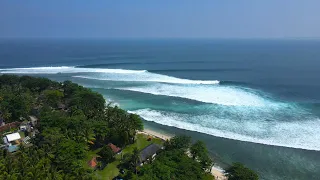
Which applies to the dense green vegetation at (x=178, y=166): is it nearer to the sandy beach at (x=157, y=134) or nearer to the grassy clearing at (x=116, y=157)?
the grassy clearing at (x=116, y=157)

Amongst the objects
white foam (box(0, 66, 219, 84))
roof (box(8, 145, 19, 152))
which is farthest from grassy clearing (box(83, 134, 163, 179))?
white foam (box(0, 66, 219, 84))

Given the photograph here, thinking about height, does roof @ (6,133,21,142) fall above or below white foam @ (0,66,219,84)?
below

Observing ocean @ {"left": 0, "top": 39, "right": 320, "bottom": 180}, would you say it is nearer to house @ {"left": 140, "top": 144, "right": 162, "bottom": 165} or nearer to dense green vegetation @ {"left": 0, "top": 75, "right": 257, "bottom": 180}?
dense green vegetation @ {"left": 0, "top": 75, "right": 257, "bottom": 180}

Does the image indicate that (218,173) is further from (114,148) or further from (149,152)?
(114,148)

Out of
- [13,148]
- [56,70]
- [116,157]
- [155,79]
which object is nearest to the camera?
[13,148]

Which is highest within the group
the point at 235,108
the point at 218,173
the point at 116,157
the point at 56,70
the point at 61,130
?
the point at 56,70

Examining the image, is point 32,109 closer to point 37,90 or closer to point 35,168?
point 37,90

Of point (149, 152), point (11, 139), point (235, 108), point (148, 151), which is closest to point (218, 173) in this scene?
point (149, 152)
